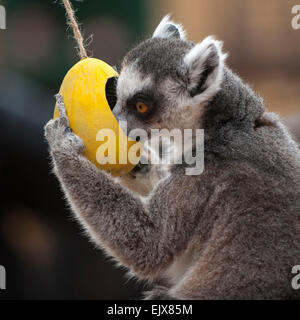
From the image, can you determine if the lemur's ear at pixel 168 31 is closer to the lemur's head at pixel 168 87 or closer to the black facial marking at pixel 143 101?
the lemur's head at pixel 168 87

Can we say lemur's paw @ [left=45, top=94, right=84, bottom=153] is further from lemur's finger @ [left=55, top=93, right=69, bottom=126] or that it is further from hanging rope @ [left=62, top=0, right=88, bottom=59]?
hanging rope @ [left=62, top=0, right=88, bottom=59]

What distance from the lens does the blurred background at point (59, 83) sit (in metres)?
5.90

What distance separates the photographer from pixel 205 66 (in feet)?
11.8

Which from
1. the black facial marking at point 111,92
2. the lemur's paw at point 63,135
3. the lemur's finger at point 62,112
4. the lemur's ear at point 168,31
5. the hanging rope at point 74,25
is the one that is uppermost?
the lemur's ear at point 168,31

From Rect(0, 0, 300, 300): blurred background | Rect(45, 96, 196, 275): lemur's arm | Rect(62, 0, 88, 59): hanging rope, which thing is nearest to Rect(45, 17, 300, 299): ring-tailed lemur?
Rect(45, 96, 196, 275): lemur's arm

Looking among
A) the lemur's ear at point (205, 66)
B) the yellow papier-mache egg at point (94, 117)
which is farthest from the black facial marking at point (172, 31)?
the yellow papier-mache egg at point (94, 117)

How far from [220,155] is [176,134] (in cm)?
37

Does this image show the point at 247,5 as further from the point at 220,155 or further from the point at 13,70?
the point at 220,155

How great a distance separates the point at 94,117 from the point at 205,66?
820 millimetres

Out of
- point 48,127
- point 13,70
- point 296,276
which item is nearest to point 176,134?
point 48,127

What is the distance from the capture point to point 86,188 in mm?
3551

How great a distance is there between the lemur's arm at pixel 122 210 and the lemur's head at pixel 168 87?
0.40m

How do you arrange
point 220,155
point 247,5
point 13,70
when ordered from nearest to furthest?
point 220,155 < point 13,70 < point 247,5

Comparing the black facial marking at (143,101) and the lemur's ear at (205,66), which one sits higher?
the lemur's ear at (205,66)
